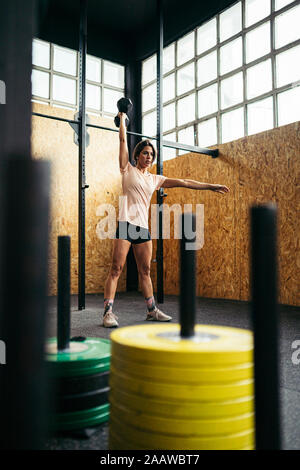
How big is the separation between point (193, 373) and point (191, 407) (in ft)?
0.25

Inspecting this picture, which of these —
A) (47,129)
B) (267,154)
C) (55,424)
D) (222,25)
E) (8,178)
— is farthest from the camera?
(47,129)

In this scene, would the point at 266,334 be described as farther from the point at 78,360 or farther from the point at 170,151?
the point at 170,151

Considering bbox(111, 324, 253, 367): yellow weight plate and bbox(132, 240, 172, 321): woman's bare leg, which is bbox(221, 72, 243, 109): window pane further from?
bbox(111, 324, 253, 367): yellow weight plate

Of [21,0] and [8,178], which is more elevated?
[21,0]

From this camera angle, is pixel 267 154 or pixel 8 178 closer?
pixel 8 178

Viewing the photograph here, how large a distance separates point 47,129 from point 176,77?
221 cm

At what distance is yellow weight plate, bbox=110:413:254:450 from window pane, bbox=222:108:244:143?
474 centimetres

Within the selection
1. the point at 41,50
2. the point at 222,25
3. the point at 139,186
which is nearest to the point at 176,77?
the point at 222,25

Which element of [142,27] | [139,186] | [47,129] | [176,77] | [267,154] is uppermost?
[142,27]

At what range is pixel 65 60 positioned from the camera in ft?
19.9

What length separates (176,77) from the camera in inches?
241

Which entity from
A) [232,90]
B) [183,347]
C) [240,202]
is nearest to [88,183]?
[240,202]

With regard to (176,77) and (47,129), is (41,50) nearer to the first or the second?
(47,129)

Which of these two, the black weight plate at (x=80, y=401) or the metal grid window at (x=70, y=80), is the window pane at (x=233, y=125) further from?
the black weight plate at (x=80, y=401)
